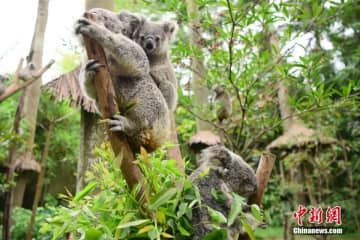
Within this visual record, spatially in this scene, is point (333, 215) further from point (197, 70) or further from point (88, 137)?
point (88, 137)

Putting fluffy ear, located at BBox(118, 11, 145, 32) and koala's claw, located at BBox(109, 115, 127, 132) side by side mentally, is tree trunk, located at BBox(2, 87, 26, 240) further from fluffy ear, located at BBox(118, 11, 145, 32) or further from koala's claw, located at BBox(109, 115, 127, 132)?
koala's claw, located at BBox(109, 115, 127, 132)

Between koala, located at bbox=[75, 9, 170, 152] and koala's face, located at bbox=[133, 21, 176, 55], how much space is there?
345 mm

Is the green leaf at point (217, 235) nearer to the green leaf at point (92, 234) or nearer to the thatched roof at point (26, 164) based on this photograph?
the green leaf at point (92, 234)

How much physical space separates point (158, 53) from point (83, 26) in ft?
3.49

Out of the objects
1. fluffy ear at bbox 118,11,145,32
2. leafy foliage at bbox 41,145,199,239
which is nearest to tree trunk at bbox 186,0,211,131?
fluffy ear at bbox 118,11,145,32

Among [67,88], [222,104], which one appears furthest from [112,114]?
[67,88]

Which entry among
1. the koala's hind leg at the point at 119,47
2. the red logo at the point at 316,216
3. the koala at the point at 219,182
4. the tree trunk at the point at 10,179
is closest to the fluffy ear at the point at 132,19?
the koala's hind leg at the point at 119,47

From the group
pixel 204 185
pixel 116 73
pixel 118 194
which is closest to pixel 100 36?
pixel 116 73

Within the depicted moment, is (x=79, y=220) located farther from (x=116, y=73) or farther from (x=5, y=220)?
(x=5, y=220)

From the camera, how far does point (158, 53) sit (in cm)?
324

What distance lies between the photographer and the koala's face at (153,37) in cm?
313

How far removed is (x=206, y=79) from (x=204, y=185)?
1.67 metres

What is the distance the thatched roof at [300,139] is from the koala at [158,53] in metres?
5.74

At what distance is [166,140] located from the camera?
275cm
